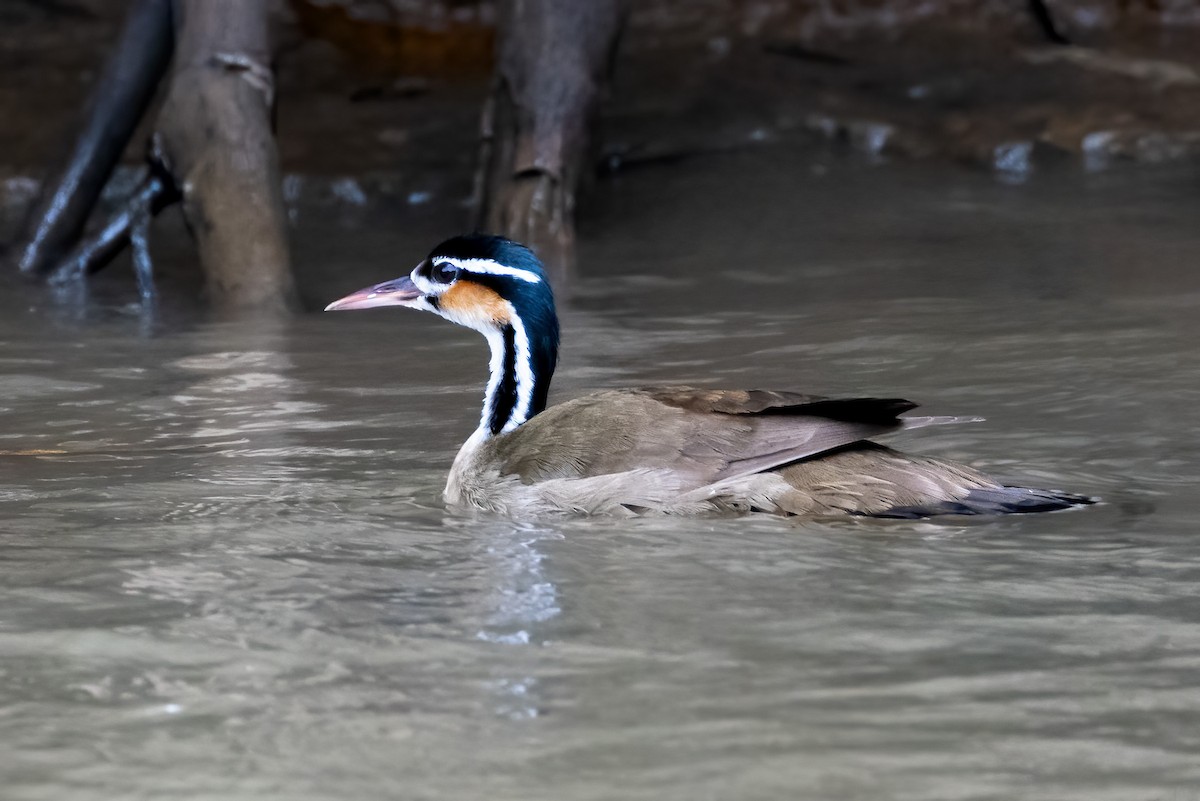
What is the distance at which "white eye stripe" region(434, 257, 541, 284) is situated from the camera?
19.8 feet

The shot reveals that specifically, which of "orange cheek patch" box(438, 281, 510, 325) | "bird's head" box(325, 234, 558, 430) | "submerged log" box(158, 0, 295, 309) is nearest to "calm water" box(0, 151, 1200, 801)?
"bird's head" box(325, 234, 558, 430)

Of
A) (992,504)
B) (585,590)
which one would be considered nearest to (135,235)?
(585,590)

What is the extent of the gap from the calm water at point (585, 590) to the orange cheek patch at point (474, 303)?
559 millimetres

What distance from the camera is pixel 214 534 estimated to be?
17.2 ft

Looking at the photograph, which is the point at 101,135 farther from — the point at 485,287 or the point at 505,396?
the point at 505,396

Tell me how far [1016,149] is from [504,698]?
406 inches

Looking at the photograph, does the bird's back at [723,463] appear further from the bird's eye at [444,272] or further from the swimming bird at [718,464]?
the bird's eye at [444,272]

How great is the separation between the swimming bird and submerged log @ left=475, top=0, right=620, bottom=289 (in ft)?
17.9

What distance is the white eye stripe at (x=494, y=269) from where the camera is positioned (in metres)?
6.02

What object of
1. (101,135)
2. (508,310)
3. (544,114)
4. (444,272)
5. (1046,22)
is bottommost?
(508,310)

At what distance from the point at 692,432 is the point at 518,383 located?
0.94 metres

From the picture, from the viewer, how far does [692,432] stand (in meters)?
5.26

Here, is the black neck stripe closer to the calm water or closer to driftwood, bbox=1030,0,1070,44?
the calm water

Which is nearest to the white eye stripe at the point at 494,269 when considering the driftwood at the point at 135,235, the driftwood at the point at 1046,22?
the driftwood at the point at 135,235
